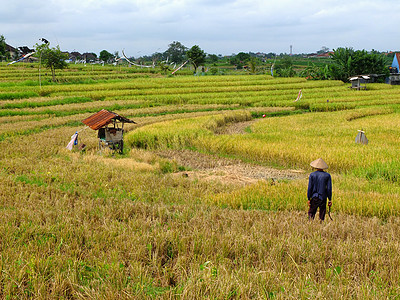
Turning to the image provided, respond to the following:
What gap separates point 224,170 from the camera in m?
9.92

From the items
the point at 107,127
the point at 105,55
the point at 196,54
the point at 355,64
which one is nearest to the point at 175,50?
the point at 105,55

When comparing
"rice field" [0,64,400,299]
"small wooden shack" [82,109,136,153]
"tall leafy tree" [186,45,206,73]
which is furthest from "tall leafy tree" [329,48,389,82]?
"small wooden shack" [82,109,136,153]

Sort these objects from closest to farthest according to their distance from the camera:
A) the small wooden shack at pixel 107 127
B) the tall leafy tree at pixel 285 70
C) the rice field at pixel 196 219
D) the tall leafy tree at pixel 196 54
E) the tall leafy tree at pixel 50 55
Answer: the rice field at pixel 196 219 → the small wooden shack at pixel 107 127 → the tall leafy tree at pixel 50 55 → the tall leafy tree at pixel 285 70 → the tall leafy tree at pixel 196 54

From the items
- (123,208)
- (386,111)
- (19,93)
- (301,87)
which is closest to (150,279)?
(123,208)

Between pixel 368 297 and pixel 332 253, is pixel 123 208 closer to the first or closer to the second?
pixel 332 253

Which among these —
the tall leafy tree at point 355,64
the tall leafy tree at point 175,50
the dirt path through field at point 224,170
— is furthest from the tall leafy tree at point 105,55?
the dirt path through field at point 224,170

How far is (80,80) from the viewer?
38750mm

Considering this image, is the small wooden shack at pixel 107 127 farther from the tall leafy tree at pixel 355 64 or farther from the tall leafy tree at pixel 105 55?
the tall leafy tree at pixel 105 55

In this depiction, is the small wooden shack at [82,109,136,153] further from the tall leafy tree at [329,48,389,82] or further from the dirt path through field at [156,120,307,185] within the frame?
the tall leafy tree at [329,48,389,82]

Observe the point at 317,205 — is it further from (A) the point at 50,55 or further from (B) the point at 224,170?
(A) the point at 50,55

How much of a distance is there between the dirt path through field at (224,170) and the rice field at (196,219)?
0.12 ft

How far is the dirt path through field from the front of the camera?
350 inches

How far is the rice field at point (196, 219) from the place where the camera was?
3.00 m

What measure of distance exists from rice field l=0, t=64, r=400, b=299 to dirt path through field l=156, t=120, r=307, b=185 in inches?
1.4
